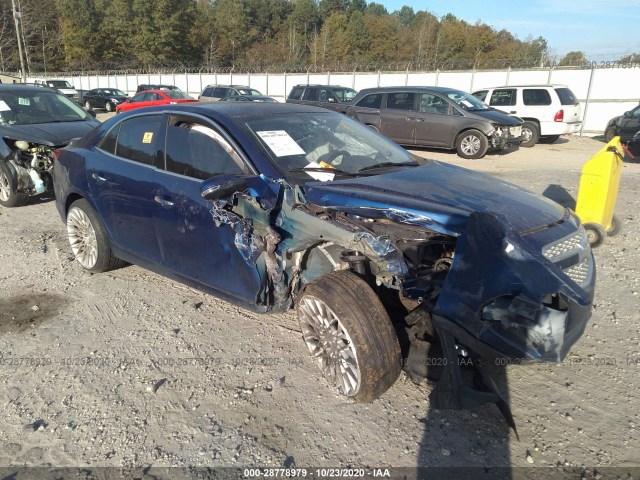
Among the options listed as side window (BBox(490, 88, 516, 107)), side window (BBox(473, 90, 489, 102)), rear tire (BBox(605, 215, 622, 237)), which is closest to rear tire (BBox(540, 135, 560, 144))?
side window (BBox(490, 88, 516, 107))

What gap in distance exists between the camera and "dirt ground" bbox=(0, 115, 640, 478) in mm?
2479

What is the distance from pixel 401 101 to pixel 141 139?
1050 cm

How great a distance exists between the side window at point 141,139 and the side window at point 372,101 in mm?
10343

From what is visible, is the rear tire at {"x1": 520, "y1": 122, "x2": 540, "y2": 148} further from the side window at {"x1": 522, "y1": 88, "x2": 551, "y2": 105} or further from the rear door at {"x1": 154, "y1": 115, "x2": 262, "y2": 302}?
the rear door at {"x1": 154, "y1": 115, "x2": 262, "y2": 302}

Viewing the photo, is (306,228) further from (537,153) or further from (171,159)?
(537,153)

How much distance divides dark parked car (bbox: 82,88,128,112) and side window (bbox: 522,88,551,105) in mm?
23776

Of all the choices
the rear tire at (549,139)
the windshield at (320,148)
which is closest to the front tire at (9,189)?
the windshield at (320,148)

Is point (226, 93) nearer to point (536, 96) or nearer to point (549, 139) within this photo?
point (536, 96)

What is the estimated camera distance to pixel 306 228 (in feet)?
9.49

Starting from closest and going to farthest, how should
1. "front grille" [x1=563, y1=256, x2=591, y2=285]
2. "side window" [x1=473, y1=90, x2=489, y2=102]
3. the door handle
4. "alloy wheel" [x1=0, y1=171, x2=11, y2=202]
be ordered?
"front grille" [x1=563, y1=256, x2=591, y2=285], the door handle, "alloy wheel" [x1=0, y1=171, x2=11, y2=202], "side window" [x1=473, y1=90, x2=489, y2=102]

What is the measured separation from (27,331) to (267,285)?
2042 mm

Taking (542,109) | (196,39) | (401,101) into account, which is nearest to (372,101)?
(401,101)

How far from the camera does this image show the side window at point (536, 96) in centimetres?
1473

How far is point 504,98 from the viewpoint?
15508 millimetres
